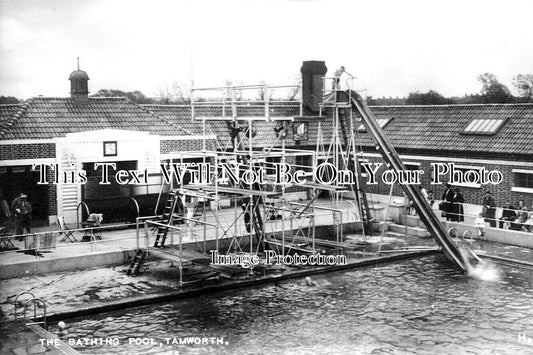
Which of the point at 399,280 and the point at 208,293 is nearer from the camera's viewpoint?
the point at 208,293

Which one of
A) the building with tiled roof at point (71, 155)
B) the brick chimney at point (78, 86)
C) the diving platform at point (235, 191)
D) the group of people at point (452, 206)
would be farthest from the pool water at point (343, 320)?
the brick chimney at point (78, 86)

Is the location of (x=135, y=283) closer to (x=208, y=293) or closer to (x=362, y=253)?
(x=208, y=293)

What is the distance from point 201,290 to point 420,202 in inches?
326

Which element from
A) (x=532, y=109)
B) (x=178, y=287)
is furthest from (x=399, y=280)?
(x=532, y=109)

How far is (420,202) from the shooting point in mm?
21109

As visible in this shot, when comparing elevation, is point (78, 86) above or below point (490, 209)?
above

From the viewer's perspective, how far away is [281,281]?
1862 centimetres

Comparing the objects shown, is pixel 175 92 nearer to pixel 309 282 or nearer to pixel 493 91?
pixel 493 91

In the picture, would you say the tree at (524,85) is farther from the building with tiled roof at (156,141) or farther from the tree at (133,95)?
the tree at (133,95)

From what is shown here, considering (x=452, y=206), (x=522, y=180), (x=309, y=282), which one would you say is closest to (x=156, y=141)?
(x=309, y=282)

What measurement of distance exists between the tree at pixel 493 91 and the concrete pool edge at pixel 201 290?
4340 cm

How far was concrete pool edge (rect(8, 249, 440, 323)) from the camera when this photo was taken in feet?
49.7

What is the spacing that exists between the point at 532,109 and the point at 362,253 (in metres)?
11.8

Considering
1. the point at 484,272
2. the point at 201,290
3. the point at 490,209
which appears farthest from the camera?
the point at 490,209
